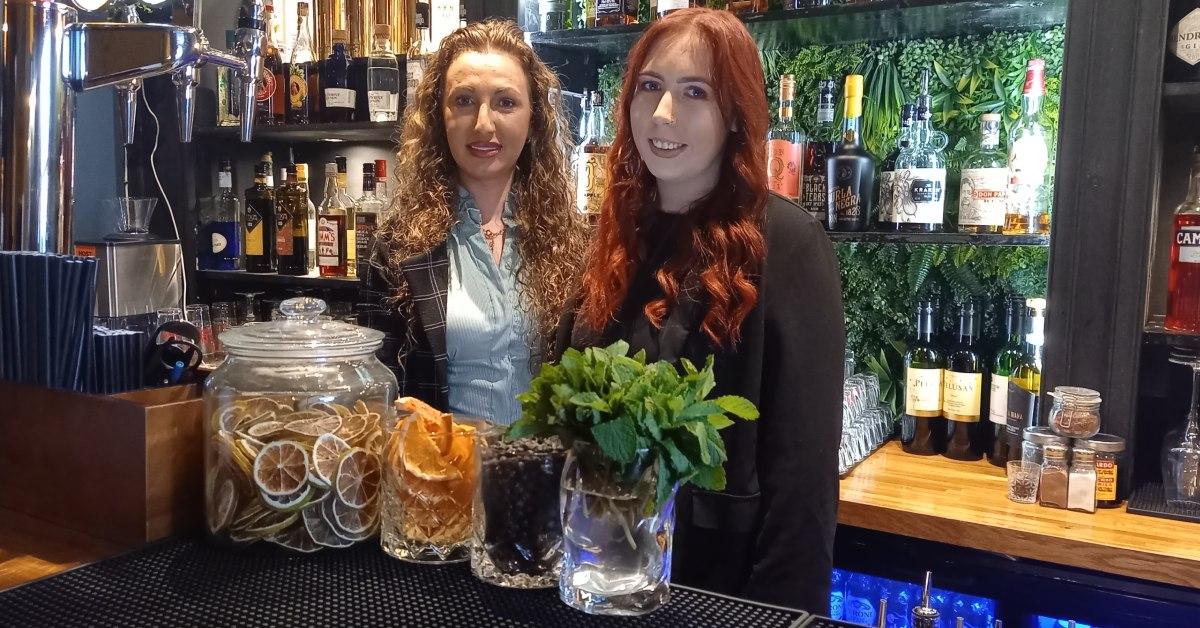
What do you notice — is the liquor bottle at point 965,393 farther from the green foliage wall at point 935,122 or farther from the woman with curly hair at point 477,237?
the woman with curly hair at point 477,237

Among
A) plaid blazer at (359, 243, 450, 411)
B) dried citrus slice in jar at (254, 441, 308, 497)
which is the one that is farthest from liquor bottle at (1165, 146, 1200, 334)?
dried citrus slice in jar at (254, 441, 308, 497)

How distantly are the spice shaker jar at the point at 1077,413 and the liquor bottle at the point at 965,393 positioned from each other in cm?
28

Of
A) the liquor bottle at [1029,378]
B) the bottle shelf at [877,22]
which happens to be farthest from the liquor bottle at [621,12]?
the liquor bottle at [1029,378]

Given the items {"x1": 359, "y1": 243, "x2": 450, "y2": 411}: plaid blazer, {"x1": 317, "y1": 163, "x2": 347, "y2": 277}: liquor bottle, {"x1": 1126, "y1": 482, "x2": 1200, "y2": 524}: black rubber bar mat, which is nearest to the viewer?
{"x1": 1126, "y1": 482, "x2": 1200, "y2": 524}: black rubber bar mat

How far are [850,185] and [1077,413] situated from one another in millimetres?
667

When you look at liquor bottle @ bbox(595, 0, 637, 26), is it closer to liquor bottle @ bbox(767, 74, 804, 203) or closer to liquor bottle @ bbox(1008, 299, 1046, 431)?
liquor bottle @ bbox(767, 74, 804, 203)

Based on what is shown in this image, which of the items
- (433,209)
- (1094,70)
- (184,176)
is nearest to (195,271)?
(184,176)

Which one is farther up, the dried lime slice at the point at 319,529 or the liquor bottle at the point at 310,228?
the liquor bottle at the point at 310,228

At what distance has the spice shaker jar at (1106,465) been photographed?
166 centimetres

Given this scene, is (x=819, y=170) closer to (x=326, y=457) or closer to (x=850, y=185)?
(x=850, y=185)

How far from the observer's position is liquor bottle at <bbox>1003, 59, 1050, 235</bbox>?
1.90m

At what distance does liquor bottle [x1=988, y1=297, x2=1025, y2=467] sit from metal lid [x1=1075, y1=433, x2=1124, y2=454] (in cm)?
21

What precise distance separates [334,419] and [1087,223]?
1436 mm

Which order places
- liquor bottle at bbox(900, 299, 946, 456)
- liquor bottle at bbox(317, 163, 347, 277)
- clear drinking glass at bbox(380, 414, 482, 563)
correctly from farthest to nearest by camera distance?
liquor bottle at bbox(317, 163, 347, 277) → liquor bottle at bbox(900, 299, 946, 456) → clear drinking glass at bbox(380, 414, 482, 563)
